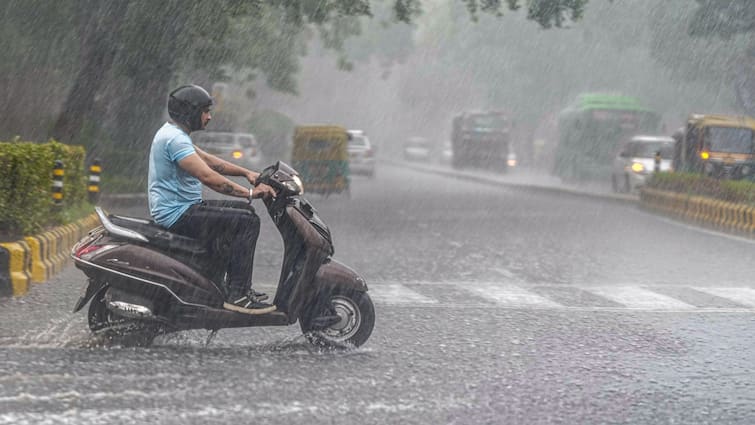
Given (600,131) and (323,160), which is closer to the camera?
(323,160)

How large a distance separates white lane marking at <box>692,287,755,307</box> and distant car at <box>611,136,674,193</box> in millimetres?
19589

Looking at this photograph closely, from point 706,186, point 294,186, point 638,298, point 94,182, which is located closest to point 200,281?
point 294,186

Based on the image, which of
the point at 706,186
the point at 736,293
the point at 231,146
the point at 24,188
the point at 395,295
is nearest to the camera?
the point at 395,295

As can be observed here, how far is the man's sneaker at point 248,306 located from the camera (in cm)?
746

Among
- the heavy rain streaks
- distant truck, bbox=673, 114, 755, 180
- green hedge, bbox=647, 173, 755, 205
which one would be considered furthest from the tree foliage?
distant truck, bbox=673, 114, 755, 180

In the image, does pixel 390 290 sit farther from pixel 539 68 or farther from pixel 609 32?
pixel 539 68

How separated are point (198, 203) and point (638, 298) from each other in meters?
4.96

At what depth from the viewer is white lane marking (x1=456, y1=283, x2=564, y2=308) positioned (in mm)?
10448

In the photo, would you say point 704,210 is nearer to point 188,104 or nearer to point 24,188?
point 24,188

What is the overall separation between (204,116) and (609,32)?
170 feet

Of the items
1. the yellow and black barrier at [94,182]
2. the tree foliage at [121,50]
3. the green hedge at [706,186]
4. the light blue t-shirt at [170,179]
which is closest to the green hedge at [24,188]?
the light blue t-shirt at [170,179]

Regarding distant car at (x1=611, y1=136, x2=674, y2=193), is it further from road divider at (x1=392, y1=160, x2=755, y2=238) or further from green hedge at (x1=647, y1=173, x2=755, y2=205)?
green hedge at (x1=647, y1=173, x2=755, y2=205)

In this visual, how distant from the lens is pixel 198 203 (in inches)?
299

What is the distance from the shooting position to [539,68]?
65.1 metres
